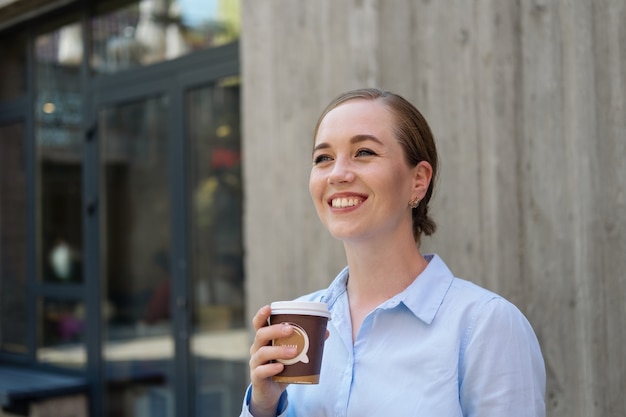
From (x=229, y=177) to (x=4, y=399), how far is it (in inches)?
90.6

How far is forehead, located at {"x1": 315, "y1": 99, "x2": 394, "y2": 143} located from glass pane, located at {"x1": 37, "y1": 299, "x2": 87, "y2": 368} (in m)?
4.99

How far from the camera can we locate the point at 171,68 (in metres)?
5.60

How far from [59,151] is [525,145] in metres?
4.60

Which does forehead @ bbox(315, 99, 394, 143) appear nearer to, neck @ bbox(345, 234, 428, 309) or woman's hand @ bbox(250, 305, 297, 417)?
neck @ bbox(345, 234, 428, 309)

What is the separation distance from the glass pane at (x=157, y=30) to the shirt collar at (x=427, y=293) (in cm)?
359

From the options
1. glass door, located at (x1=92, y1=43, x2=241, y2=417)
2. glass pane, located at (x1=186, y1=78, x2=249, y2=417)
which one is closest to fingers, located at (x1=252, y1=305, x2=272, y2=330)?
glass door, located at (x1=92, y1=43, x2=241, y2=417)

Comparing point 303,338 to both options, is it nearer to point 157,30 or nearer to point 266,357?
point 266,357

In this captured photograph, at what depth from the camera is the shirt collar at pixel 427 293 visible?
179cm

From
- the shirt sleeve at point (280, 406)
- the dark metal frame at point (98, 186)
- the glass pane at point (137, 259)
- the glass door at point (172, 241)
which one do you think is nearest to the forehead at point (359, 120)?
the shirt sleeve at point (280, 406)

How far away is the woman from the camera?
167 centimetres

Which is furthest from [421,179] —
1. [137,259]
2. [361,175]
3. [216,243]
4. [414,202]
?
[137,259]

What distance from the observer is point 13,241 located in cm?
721

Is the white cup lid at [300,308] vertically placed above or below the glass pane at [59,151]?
below

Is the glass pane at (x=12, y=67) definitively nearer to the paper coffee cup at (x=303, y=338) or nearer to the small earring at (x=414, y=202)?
the small earring at (x=414, y=202)
